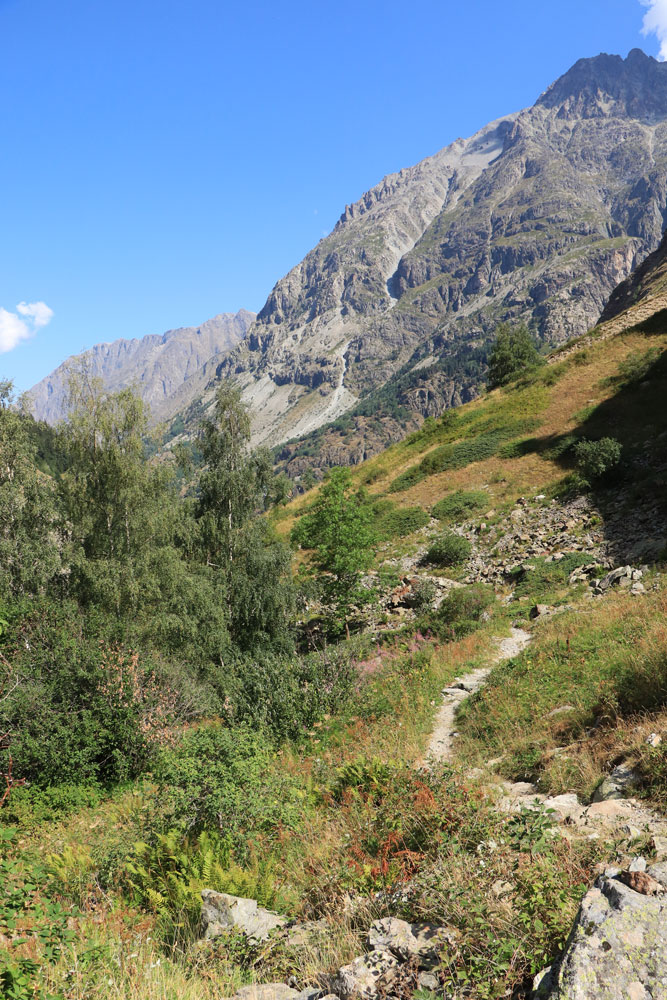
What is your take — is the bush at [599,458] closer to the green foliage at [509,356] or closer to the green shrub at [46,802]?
the green shrub at [46,802]

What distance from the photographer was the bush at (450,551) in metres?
23.8

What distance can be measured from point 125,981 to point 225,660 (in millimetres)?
13964

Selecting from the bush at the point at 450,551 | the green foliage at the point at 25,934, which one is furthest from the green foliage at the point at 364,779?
the bush at the point at 450,551

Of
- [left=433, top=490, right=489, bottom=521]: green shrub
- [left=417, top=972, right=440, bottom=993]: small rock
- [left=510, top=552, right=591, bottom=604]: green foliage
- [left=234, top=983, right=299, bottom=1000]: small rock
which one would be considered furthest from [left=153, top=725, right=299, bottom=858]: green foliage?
[left=433, top=490, right=489, bottom=521]: green shrub

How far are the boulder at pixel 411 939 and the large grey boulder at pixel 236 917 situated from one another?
1343 mm

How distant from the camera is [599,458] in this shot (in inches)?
947

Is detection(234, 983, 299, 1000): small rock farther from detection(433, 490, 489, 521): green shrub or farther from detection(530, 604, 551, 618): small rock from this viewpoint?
detection(433, 490, 489, 521): green shrub

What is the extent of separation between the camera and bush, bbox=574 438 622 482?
23922 mm

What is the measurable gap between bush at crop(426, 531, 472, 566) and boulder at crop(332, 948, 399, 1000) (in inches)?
809

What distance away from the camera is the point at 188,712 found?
551 inches

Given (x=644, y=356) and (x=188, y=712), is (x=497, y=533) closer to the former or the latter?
(x=188, y=712)

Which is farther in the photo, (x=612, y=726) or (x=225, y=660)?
(x=225, y=660)

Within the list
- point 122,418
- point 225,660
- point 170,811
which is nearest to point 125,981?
point 170,811

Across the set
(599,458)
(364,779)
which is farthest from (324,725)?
(599,458)
